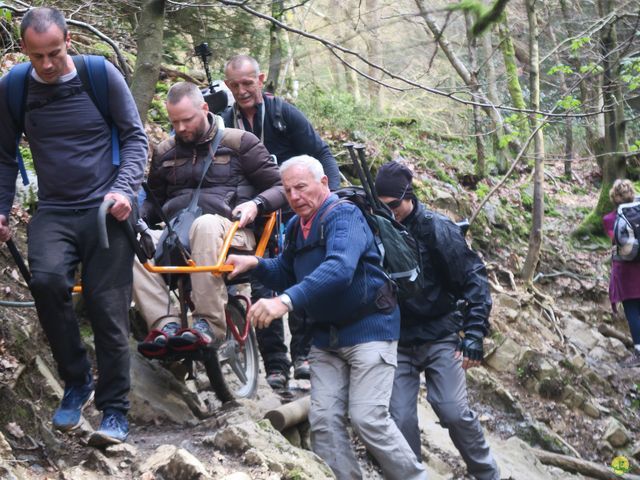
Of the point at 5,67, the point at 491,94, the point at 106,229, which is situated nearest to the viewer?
the point at 106,229

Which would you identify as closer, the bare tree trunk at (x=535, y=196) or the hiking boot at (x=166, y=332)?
the hiking boot at (x=166, y=332)

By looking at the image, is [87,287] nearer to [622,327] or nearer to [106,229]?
[106,229]

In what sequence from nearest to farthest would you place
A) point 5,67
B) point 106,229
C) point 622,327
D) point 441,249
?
point 106,229, point 441,249, point 5,67, point 622,327

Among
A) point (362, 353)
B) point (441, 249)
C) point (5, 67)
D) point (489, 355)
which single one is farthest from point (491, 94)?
point (362, 353)

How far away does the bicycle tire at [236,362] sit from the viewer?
618 cm

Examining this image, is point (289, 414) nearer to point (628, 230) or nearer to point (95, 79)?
point (95, 79)

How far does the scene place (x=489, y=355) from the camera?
1142cm

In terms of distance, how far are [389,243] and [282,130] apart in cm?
209

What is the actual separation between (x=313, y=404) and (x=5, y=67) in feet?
19.0

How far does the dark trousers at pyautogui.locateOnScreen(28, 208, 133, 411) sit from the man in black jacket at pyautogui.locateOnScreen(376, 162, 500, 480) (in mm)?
2159

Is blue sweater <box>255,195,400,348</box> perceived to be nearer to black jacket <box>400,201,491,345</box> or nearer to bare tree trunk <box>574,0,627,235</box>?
black jacket <box>400,201,491,345</box>

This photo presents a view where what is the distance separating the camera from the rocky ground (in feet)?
15.2

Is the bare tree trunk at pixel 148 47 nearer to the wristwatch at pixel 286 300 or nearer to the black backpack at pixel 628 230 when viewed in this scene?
the wristwatch at pixel 286 300

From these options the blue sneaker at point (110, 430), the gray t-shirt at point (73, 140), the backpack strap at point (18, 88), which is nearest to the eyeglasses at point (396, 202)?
the gray t-shirt at point (73, 140)
